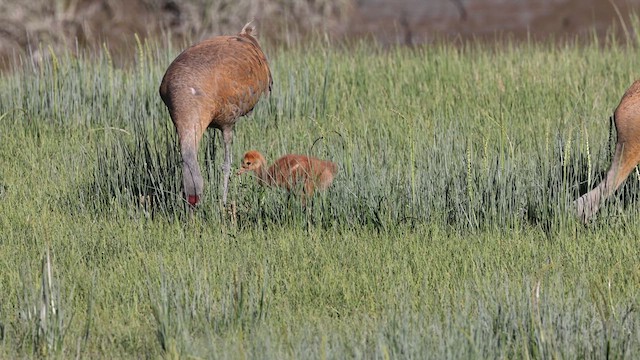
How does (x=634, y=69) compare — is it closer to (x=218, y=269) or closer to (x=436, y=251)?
(x=436, y=251)

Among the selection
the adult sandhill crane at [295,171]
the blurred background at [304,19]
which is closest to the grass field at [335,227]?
the adult sandhill crane at [295,171]

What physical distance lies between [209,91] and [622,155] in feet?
7.23

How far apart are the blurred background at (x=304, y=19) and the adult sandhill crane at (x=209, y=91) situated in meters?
4.74

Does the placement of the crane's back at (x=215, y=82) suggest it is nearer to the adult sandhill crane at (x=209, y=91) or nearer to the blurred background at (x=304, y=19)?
the adult sandhill crane at (x=209, y=91)

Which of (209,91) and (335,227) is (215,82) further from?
(335,227)

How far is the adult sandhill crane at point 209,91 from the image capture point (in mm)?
6363

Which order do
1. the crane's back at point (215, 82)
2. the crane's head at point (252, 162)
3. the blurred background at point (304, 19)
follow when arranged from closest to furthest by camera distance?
the crane's back at point (215, 82), the crane's head at point (252, 162), the blurred background at point (304, 19)

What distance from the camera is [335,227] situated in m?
6.14

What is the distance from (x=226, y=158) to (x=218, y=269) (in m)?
1.57

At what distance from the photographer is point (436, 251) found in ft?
18.6

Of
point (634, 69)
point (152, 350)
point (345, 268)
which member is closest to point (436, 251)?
point (345, 268)

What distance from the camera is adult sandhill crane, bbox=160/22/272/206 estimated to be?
6.36m

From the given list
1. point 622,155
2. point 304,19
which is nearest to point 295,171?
point 622,155

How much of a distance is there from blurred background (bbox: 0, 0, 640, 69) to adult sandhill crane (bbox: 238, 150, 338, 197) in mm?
5231
